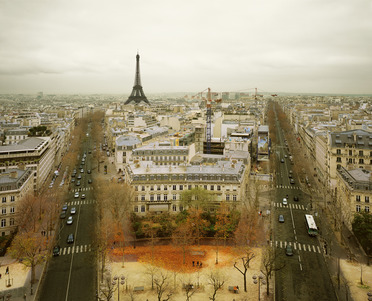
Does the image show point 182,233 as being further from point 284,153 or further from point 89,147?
point 89,147

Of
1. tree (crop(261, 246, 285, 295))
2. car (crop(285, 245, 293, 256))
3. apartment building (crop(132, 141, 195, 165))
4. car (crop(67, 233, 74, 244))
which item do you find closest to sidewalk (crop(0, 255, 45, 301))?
car (crop(67, 233, 74, 244))

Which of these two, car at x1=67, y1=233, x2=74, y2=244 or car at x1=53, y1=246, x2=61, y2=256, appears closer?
car at x1=53, y1=246, x2=61, y2=256

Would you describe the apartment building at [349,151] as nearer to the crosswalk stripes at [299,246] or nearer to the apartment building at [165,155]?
the crosswalk stripes at [299,246]

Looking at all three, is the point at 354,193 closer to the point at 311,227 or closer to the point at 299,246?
the point at 311,227

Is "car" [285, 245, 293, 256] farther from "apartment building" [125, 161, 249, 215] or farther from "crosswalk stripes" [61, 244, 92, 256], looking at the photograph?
"crosswalk stripes" [61, 244, 92, 256]

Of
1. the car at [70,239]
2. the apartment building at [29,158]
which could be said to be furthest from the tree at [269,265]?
the apartment building at [29,158]

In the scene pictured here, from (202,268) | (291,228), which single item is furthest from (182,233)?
(291,228)
